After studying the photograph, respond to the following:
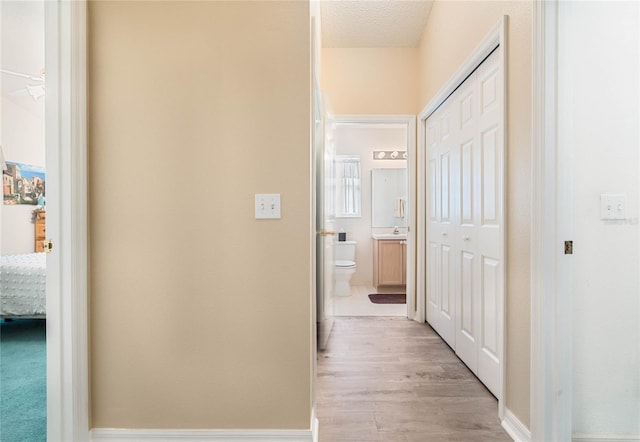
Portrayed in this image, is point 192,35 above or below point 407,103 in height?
below

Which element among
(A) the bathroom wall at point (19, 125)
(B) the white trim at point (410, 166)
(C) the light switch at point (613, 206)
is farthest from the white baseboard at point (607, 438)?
(A) the bathroom wall at point (19, 125)

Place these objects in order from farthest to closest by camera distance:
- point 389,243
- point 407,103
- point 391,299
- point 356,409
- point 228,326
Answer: point 389,243 < point 391,299 < point 407,103 < point 356,409 < point 228,326

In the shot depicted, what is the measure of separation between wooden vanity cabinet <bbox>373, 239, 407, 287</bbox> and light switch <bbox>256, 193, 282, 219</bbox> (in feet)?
11.8

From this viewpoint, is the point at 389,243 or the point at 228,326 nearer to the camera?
the point at 228,326

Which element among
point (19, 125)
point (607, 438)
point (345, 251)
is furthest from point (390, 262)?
point (19, 125)

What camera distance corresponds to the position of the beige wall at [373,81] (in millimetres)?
Answer: 3452

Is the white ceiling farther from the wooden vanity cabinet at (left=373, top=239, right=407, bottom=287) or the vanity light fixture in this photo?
the wooden vanity cabinet at (left=373, top=239, right=407, bottom=287)

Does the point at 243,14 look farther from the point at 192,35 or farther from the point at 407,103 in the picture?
the point at 407,103

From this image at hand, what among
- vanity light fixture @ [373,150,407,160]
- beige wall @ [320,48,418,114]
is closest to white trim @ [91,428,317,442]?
beige wall @ [320,48,418,114]

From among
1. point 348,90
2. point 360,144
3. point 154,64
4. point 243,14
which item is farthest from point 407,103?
point 154,64

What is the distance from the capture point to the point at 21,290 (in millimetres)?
2854

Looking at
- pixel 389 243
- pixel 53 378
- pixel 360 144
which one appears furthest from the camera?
pixel 360 144

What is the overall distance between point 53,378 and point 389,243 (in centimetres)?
414

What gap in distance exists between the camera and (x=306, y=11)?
57.8 inches
